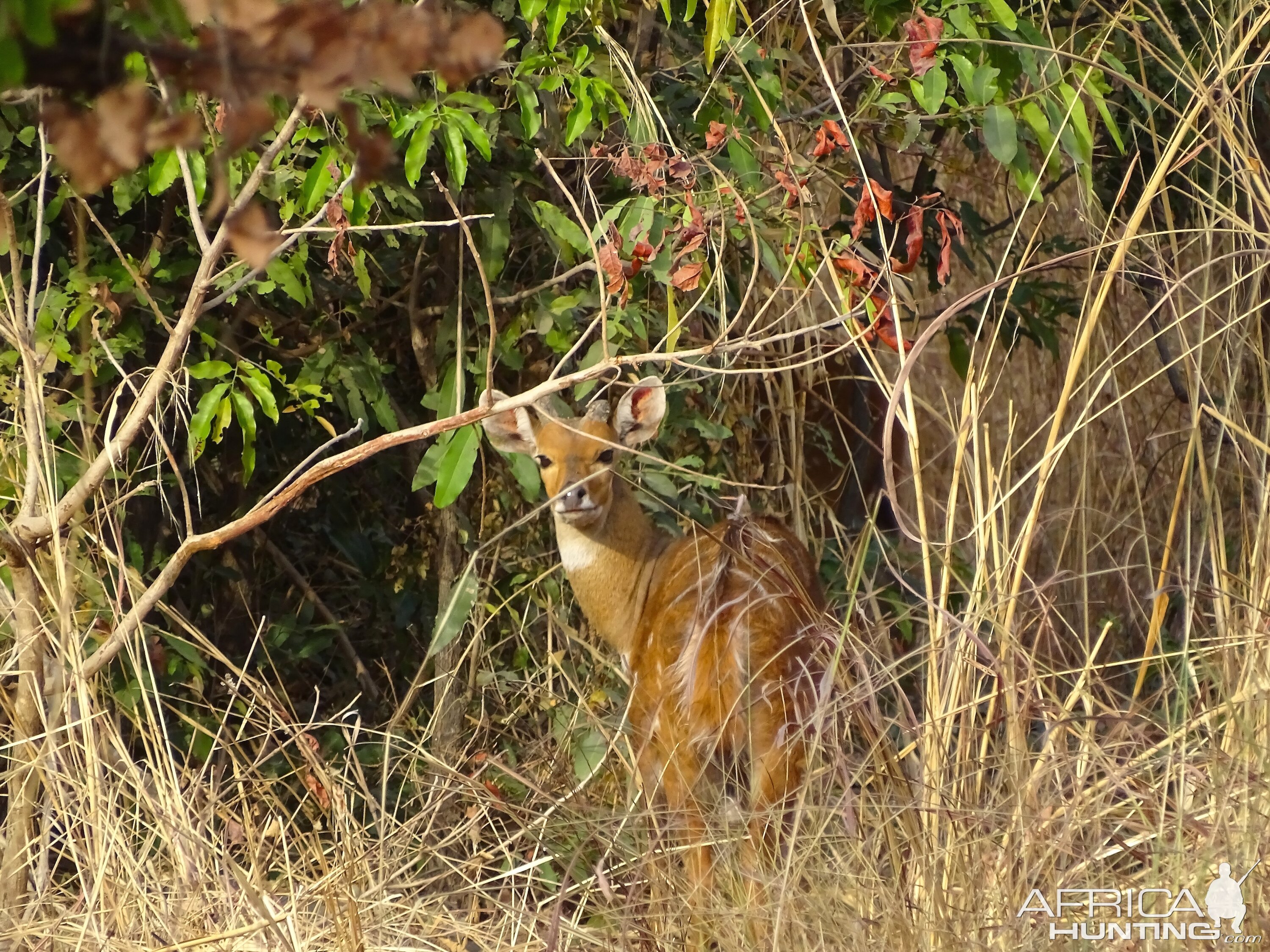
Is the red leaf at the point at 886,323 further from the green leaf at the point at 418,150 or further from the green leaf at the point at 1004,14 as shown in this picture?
the green leaf at the point at 418,150

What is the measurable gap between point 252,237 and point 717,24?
224cm

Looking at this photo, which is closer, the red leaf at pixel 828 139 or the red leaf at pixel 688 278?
the red leaf at pixel 688 278

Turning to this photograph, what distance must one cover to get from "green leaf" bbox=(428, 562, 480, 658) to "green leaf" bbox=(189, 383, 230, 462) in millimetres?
647

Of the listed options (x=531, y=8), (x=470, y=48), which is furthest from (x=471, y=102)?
(x=470, y=48)

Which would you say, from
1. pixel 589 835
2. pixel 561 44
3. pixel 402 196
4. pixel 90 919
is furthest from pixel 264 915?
pixel 561 44

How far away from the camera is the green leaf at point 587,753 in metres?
3.81

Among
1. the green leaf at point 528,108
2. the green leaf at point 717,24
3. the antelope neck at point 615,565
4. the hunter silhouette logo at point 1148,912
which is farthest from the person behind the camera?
the antelope neck at point 615,565

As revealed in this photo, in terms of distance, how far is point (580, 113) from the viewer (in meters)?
3.30

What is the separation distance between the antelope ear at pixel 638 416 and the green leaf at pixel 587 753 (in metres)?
0.78

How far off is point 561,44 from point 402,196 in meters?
0.51

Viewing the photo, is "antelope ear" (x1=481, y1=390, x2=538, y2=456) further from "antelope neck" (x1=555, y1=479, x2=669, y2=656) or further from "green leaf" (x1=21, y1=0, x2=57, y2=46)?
"green leaf" (x1=21, y1=0, x2=57, y2=46)

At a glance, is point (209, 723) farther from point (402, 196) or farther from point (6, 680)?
point (402, 196)

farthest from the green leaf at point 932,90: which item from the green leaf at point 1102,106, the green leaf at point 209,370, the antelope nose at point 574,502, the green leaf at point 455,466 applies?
the green leaf at point 209,370

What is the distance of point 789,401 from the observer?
4.66 m
